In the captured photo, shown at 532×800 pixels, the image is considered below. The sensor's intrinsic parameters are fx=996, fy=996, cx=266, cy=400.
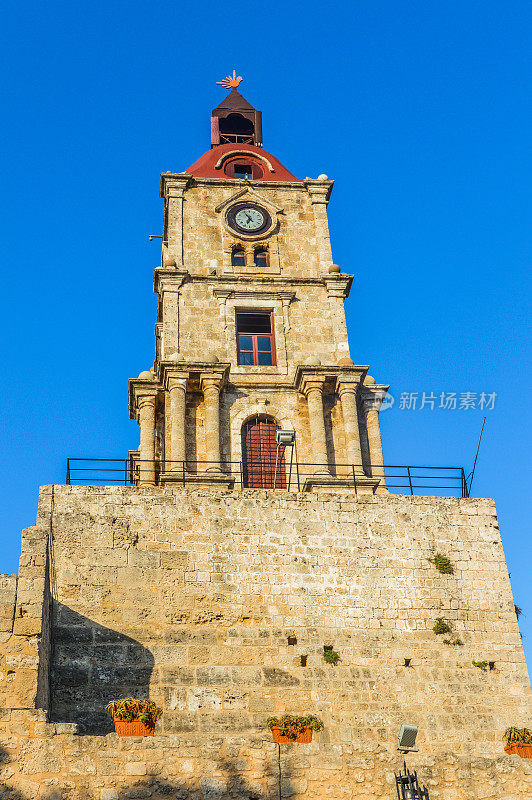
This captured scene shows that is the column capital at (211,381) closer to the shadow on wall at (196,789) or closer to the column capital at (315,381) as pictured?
→ the column capital at (315,381)

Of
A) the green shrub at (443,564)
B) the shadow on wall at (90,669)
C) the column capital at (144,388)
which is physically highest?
the column capital at (144,388)

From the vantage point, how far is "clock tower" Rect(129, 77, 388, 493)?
28.7 m

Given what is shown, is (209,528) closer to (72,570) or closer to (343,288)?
(72,570)

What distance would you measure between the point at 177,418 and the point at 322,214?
33.3 ft

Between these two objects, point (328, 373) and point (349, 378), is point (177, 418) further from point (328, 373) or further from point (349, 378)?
point (349, 378)

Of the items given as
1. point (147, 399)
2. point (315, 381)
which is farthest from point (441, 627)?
point (147, 399)

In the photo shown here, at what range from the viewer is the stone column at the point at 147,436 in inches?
1131

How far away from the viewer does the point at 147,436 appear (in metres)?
29.4

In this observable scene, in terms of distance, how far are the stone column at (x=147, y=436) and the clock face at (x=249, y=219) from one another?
714 centimetres

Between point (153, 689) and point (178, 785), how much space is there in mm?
3690

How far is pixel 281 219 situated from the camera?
34219 millimetres

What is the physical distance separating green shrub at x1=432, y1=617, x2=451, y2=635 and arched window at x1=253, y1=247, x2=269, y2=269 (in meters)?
14.7

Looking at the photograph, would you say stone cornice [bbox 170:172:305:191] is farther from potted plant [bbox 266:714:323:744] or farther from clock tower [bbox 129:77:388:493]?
potted plant [bbox 266:714:323:744]

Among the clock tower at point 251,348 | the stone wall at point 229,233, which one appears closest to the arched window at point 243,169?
the clock tower at point 251,348
